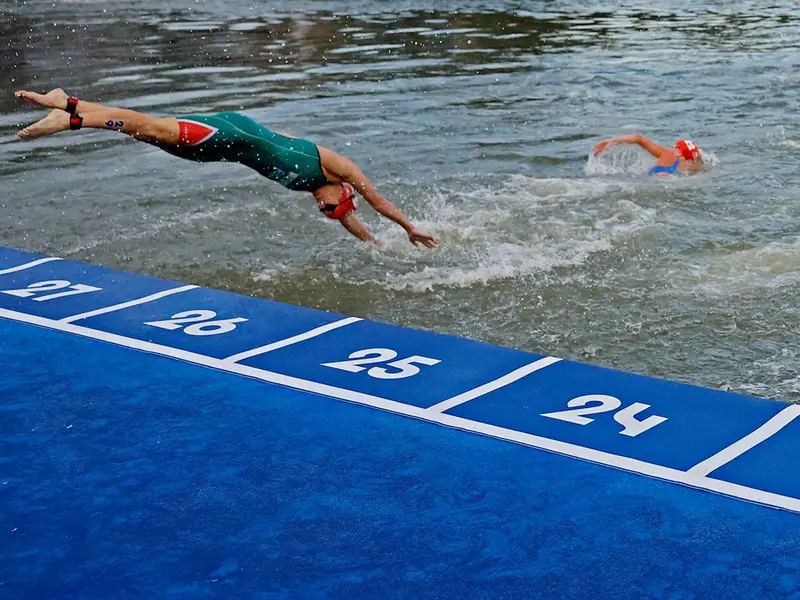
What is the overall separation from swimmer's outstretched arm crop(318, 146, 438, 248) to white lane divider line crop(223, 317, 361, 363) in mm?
1300

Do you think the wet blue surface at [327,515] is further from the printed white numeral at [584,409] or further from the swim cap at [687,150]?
the swim cap at [687,150]

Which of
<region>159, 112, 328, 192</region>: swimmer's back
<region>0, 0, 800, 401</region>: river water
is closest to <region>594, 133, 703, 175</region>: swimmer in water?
<region>0, 0, 800, 401</region>: river water

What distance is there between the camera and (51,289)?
24.3 ft

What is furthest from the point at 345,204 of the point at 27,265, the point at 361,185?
the point at 27,265

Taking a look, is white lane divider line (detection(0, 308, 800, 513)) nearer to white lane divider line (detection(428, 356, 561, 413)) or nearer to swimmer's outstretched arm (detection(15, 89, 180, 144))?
white lane divider line (detection(428, 356, 561, 413))

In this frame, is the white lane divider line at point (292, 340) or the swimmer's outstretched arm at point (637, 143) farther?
the swimmer's outstretched arm at point (637, 143)

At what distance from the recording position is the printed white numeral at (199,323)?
6520 mm

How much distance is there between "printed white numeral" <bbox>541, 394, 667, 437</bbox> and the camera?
5047 mm

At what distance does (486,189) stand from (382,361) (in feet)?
16.4

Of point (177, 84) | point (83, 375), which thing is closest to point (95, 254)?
point (83, 375)

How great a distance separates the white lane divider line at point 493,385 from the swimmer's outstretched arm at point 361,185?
2149 mm

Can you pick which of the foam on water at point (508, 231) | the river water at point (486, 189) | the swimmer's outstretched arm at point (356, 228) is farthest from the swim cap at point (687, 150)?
the swimmer's outstretched arm at point (356, 228)

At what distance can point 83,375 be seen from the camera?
18.9 feet

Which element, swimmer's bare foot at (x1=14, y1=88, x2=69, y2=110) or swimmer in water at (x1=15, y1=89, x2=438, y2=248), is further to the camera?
swimmer in water at (x1=15, y1=89, x2=438, y2=248)
